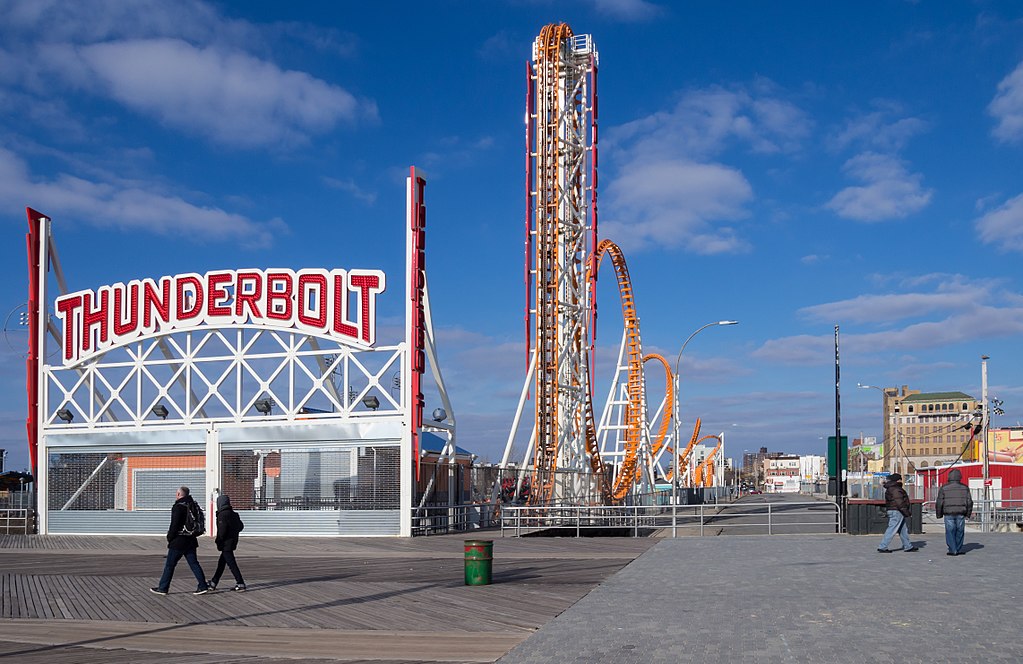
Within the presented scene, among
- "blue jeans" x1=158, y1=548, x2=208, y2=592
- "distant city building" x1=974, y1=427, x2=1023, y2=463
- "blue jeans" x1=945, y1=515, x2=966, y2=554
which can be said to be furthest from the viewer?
"distant city building" x1=974, y1=427, x2=1023, y2=463

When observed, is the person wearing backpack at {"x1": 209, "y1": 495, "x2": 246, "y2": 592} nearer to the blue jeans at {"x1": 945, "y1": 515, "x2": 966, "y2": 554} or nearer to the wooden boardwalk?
the wooden boardwalk

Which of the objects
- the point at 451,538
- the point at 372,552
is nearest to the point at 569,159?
the point at 451,538

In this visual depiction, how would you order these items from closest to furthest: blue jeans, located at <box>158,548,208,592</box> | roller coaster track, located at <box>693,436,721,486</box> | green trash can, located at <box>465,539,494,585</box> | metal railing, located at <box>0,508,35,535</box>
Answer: blue jeans, located at <box>158,548,208,592</box>, green trash can, located at <box>465,539,494,585</box>, metal railing, located at <box>0,508,35,535</box>, roller coaster track, located at <box>693,436,721,486</box>

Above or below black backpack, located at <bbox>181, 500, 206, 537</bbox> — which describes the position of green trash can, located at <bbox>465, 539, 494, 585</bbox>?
below

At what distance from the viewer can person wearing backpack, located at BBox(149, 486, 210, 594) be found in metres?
14.6

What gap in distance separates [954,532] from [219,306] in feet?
69.8

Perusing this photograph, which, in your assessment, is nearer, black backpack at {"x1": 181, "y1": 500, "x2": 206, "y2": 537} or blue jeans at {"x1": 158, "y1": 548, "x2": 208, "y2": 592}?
black backpack at {"x1": 181, "y1": 500, "x2": 206, "y2": 537}

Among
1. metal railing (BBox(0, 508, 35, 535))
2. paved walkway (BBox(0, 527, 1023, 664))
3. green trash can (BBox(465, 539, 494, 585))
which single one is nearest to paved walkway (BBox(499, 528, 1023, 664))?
paved walkway (BBox(0, 527, 1023, 664))

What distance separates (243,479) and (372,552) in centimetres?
851

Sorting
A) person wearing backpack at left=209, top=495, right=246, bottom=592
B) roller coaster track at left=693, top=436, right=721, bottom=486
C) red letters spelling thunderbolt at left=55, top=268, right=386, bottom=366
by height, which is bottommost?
roller coaster track at left=693, top=436, right=721, bottom=486

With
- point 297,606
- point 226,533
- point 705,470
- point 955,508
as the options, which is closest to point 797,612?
point 297,606

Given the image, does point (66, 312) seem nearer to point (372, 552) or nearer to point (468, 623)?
point (372, 552)

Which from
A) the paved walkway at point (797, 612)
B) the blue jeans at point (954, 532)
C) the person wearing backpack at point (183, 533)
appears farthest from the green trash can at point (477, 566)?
the blue jeans at point (954, 532)

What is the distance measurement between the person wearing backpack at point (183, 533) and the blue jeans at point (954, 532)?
1338 cm
